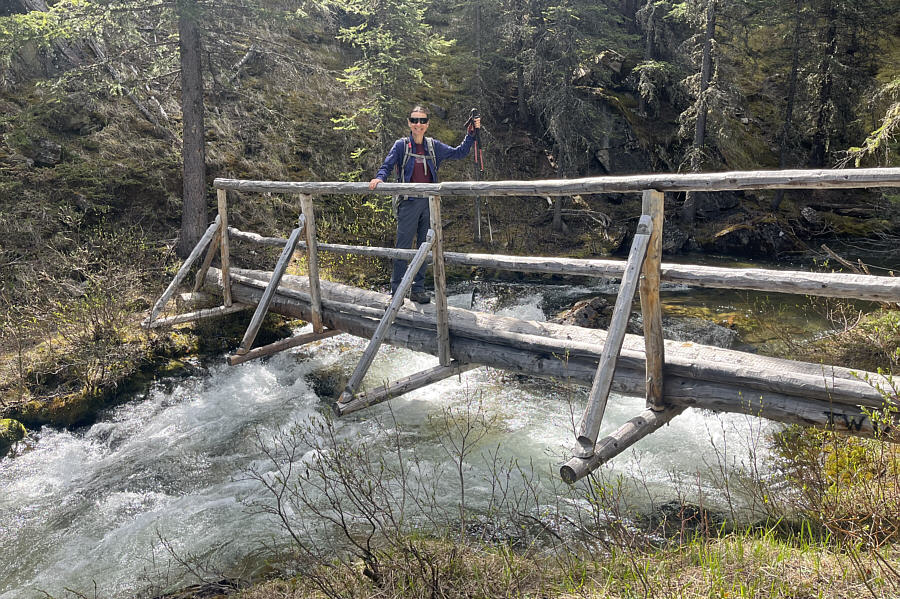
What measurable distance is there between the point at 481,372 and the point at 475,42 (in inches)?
558

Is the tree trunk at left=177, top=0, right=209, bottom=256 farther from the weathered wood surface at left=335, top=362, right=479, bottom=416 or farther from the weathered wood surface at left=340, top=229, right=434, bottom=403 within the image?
the weathered wood surface at left=335, top=362, right=479, bottom=416

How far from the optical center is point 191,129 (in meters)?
10.9

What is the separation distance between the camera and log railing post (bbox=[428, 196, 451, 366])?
5.69m

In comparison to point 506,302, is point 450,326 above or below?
above

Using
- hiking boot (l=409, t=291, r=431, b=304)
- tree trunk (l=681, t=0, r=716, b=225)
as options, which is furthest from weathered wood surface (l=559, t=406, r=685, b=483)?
tree trunk (l=681, t=0, r=716, b=225)

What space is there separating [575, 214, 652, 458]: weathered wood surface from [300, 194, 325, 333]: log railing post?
4.07 metres

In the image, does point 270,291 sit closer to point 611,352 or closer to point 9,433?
point 9,433

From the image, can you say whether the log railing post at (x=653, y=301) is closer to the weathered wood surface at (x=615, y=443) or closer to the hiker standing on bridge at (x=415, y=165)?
the weathered wood surface at (x=615, y=443)

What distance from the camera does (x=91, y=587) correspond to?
4531 millimetres

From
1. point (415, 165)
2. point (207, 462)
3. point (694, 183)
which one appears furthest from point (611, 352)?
point (207, 462)

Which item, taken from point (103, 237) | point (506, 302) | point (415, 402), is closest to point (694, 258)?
point (506, 302)

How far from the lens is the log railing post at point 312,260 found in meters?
6.95

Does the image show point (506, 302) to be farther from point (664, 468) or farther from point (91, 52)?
point (91, 52)

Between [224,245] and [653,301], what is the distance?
21.7ft
